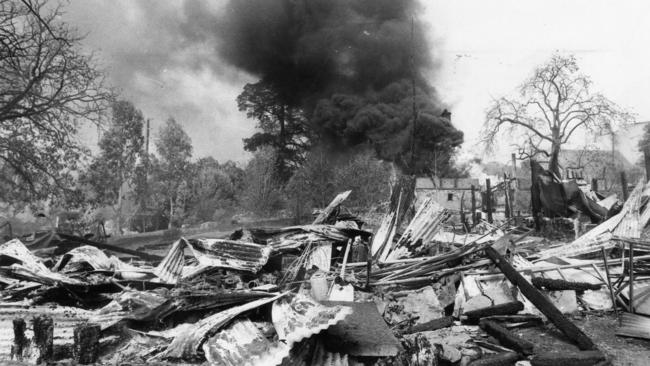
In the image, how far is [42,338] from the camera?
3436mm

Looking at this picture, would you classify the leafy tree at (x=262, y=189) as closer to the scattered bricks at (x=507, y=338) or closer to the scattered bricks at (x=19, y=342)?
the scattered bricks at (x=507, y=338)

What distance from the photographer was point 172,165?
30.9 meters

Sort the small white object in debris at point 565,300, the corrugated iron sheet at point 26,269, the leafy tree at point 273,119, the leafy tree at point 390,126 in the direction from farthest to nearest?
the leafy tree at point 273,119 → the leafy tree at point 390,126 → the corrugated iron sheet at point 26,269 → the small white object in debris at point 565,300

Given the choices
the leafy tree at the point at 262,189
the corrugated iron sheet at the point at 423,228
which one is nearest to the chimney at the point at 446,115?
the leafy tree at the point at 262,189

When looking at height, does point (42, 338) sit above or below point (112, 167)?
below

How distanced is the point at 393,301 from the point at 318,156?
2231 cm

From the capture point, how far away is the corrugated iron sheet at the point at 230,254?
6188mm

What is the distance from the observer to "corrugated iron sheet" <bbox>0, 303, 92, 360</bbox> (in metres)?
3.82

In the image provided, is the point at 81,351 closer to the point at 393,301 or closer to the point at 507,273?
the point at 393,301

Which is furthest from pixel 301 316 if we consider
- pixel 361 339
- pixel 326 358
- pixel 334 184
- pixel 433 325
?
pixel 334 184

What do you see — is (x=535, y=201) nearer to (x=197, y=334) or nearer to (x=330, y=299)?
(x=330, y=299)

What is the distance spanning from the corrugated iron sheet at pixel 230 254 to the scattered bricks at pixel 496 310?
10.4ft

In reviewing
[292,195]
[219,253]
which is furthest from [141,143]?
[219,253]

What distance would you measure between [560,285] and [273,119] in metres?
37.9
